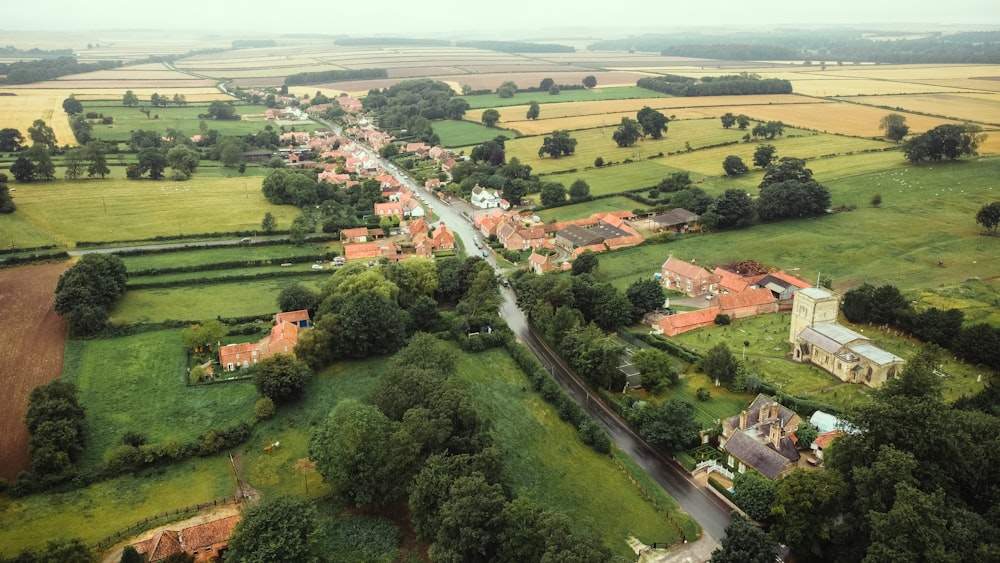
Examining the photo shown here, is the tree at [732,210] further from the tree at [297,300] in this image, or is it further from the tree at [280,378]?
the tree at [280,378]

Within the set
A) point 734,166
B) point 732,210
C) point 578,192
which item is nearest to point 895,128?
point 734,166

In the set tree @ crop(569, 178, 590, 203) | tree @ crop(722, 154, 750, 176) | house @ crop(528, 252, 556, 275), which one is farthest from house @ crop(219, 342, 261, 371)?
tree @ crop(722, 154, 750, 176)

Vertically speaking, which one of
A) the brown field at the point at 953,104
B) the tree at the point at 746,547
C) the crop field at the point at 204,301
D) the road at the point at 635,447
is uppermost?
the brown field at the point at 953,104

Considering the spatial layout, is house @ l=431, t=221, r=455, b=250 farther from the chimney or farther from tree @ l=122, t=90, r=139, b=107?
tree @ l=122, t=90, r=139, b=107

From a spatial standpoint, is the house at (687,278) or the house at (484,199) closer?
the house at (687,278)

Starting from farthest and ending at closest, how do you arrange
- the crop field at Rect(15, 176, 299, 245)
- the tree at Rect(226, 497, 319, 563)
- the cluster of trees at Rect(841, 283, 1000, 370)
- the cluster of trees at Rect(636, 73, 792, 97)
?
the cluster of trees at Rect(636, 73, 792, 97), the crop field at Rect(15, 176, 299, 245), the cluster of trees at Rect(841, 283, 1000, 370), the tree at Rect(226, 497, 319, 563)

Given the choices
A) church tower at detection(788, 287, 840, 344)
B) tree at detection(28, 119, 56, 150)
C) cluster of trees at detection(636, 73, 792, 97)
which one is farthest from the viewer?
cluster of trees at detection(636, 73, 792, 97)

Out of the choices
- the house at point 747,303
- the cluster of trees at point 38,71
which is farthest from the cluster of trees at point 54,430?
the cluster of trees at point 38,71

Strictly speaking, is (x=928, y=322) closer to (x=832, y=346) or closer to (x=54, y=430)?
(x=832, y=346)
